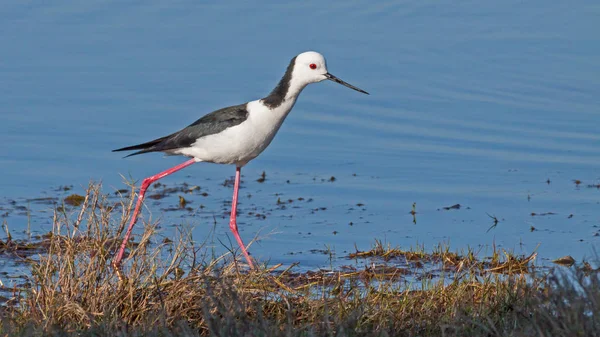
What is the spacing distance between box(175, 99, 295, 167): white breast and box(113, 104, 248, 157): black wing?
3cm

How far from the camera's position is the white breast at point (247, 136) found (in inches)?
268

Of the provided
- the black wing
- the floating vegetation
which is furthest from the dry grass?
the floating vegetation

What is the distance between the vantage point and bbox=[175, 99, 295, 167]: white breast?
6.80m

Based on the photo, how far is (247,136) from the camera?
6793mm

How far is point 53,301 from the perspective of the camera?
4.82m

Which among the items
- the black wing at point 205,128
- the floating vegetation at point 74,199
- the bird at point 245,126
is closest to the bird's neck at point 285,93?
the bird at point 245,126

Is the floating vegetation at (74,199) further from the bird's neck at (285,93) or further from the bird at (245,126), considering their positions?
the bird's neck at (285,93)

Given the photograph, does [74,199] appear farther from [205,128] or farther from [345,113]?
[345,113]

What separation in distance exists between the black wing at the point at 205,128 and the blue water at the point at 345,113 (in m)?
0.49

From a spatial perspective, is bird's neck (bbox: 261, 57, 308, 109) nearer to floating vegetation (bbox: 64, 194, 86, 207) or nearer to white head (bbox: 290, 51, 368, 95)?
white head (bbox: 290, 51, 368, 95)

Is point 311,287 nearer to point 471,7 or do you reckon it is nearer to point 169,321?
point 169,321

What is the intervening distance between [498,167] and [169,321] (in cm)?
463

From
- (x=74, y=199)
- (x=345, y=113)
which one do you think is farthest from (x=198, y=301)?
(x=345, y=113)

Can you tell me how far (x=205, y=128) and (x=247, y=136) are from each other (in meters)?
0.34
